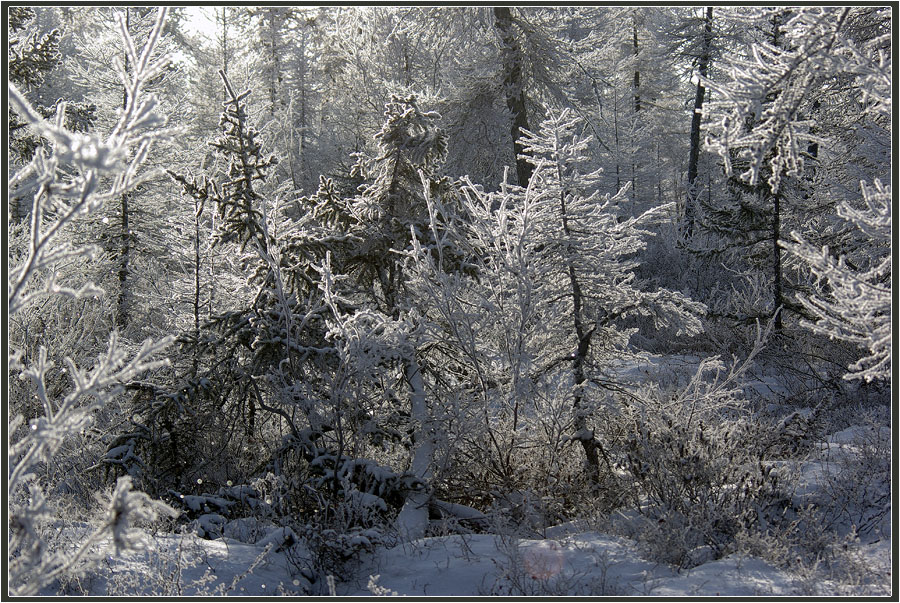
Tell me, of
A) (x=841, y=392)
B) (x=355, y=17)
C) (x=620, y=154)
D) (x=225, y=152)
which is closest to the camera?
(x=225, y=152)

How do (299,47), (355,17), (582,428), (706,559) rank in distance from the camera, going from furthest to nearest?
(299,47) < (355,17) < (582,428) < (706,559)

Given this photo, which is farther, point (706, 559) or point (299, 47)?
point (299, 47)

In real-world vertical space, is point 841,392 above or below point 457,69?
below

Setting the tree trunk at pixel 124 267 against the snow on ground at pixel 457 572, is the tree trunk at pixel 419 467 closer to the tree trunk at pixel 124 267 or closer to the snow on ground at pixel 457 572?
the snow on ground at pixel 457 572

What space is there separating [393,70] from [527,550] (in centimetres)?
1304

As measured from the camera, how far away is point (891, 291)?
3.47 metres

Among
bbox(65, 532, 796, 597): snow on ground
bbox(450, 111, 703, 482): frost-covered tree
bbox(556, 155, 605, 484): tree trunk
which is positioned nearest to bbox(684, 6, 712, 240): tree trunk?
bbox(450, 111, 703, 482): frost-covered tree

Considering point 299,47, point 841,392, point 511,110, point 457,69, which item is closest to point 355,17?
point 457,69

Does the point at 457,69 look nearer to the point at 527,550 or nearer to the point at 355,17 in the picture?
the point at 355,17

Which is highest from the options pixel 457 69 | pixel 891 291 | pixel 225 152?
pixel 457 69

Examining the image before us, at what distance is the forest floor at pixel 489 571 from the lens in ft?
12.1

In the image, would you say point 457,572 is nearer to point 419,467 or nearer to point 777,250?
point 419,467

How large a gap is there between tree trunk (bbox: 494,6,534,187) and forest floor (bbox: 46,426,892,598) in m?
8.01

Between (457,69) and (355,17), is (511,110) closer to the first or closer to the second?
(457,69)
